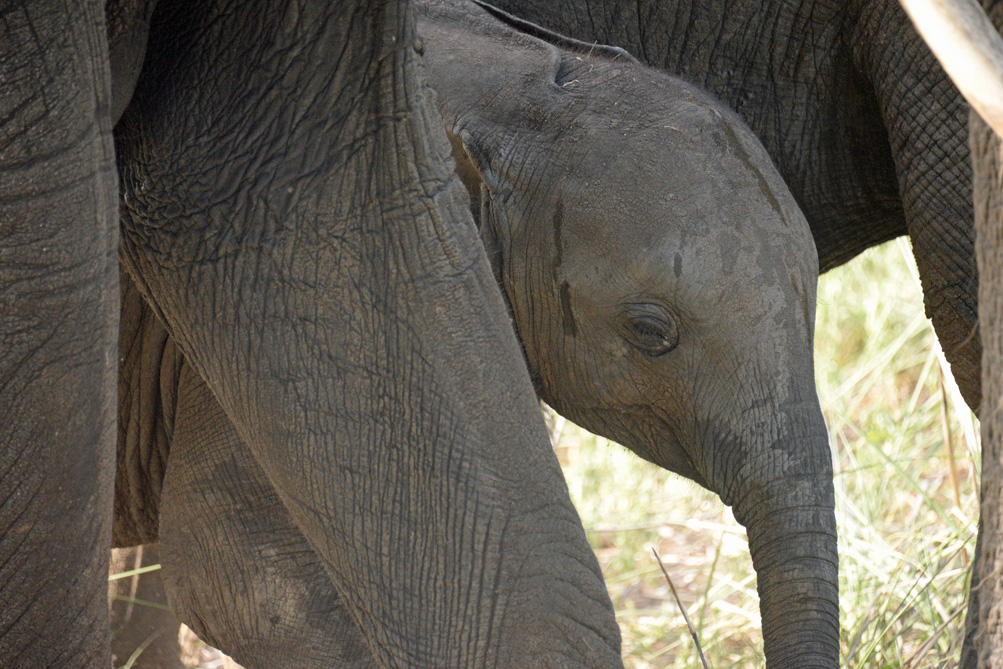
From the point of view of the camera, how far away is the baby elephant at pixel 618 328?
5.87ft

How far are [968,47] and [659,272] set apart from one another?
111 centimetres

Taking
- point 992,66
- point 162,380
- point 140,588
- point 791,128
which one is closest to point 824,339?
point 791,128

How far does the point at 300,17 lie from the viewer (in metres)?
1.31

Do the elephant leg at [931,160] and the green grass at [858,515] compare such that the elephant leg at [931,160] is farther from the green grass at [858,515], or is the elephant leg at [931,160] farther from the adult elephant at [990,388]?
the adult elephant at [990,388]

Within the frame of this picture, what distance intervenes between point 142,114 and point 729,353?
86cm

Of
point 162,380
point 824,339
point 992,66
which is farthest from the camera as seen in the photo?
point 824,339

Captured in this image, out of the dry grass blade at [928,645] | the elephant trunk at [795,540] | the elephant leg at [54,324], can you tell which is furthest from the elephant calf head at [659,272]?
the elephant leg at [54,324]

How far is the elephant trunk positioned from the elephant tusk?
3.51 feet

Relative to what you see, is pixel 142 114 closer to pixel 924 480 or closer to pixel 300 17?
pixel 300 17

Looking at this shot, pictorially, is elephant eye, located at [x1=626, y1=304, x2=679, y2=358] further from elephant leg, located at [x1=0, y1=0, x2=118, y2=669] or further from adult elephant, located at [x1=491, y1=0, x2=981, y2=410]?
elephant leg, located at [x1=0, y1=0, x2=118, y2=669]

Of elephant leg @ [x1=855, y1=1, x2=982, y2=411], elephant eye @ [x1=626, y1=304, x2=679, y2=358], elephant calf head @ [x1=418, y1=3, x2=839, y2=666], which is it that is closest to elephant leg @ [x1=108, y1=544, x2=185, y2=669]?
elephant calf head @ [x1=418, y1=3, x2=839, y2=666]

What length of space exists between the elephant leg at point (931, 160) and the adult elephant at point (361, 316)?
3.22ft

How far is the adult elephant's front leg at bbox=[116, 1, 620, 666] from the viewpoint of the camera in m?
1.30

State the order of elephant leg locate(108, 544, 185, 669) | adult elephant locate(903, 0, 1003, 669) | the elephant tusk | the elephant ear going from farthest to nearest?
elephant leg locate(108, 544, 185, 669), the elephant ear, adult elephant locate(903, 0, 1003, 669), the elephant tusk
